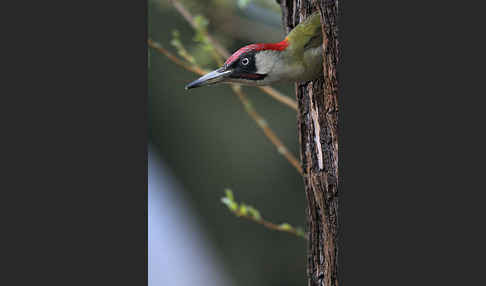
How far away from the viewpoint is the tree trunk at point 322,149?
160 cm

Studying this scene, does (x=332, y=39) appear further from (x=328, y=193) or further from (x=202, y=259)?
(x=202, y=259)

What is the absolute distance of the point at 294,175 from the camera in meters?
2.10

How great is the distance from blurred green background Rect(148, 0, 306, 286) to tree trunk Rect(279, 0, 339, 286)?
27 centimetres

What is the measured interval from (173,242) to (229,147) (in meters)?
0.39

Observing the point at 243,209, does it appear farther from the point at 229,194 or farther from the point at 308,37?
the point at 308,37

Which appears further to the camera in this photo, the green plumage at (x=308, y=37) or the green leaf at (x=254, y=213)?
the green leaf at (x=254, y=213)

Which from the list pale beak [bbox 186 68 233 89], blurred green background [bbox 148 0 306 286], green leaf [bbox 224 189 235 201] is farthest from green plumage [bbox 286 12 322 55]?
green leaf [bbox 224 189 235 201]

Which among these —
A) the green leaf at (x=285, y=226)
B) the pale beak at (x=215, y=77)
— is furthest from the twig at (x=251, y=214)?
the pale beak at (x=215, y=77)

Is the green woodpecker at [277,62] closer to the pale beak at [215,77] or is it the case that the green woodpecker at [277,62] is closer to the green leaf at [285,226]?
the pale beak at [215,77]

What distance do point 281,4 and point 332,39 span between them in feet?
1.26

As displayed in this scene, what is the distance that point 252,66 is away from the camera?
5.39ft

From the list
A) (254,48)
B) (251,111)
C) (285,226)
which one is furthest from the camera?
(251,111)

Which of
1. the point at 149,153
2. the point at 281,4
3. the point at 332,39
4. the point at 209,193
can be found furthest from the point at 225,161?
the point at 332,39

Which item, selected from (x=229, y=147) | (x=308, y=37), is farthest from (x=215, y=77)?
(x=229, y=147)
